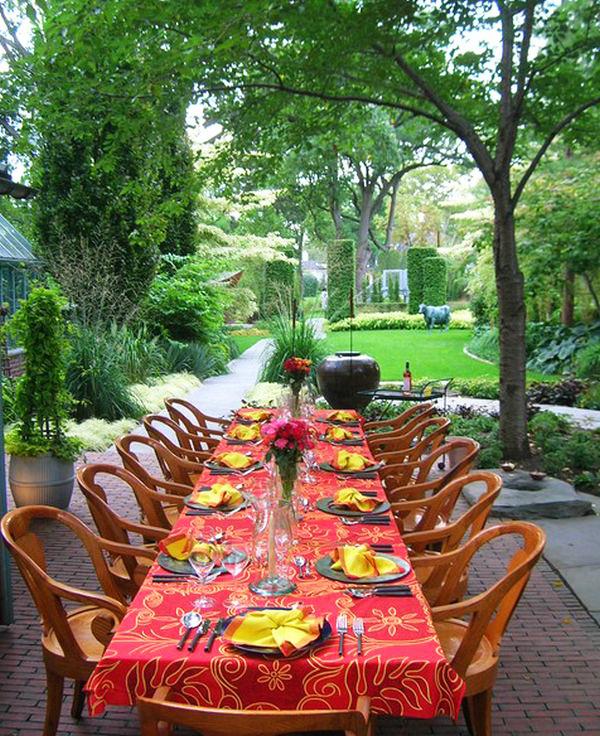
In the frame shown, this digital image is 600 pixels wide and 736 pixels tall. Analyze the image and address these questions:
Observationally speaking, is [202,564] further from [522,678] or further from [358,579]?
[522,678]

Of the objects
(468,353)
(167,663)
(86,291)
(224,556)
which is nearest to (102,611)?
(224,556)

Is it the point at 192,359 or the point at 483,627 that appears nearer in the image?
the point at 483,627

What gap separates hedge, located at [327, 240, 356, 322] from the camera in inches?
1065

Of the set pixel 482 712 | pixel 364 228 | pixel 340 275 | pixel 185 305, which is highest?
pixel 364 228

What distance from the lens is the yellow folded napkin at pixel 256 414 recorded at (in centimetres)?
571

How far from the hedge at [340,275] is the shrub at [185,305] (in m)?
11.3

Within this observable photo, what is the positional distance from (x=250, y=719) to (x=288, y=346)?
9619mm

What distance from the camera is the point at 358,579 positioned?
2.59m

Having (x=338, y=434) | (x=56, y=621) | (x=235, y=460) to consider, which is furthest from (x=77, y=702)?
(x=338, y=434)

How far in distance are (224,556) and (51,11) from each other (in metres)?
4.90

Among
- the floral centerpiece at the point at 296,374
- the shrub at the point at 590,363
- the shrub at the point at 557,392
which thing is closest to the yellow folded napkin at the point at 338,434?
the floral centerpiece at the point at 296,374

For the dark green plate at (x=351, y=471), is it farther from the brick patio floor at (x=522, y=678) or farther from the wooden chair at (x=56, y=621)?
the wooden chair at (x=56, y=621)

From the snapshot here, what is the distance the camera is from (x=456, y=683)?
204 centimetres

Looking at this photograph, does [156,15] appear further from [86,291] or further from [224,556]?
[86,291]
